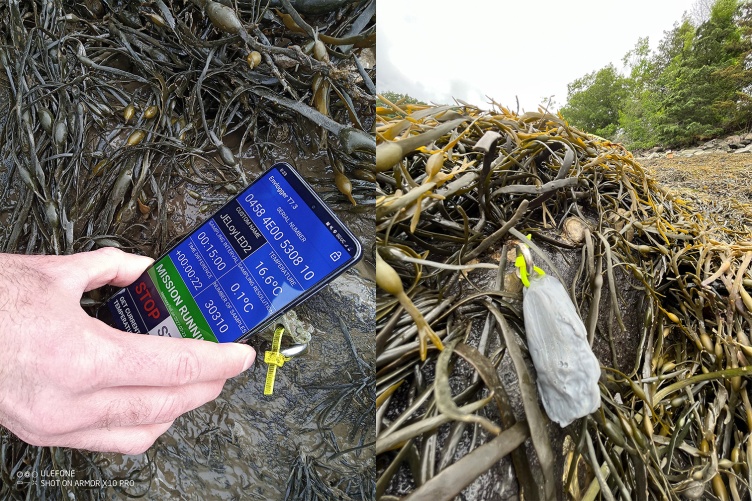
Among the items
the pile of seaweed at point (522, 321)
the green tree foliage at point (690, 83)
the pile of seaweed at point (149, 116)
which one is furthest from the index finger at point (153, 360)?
the green tree foliage at point (690, 83)

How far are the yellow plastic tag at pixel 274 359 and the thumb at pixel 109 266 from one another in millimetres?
176

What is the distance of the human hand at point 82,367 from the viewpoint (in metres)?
0.36

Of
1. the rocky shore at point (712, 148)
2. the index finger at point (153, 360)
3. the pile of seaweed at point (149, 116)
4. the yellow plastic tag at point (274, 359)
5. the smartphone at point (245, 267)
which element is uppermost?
the pile of seaweed at point (149, 116)

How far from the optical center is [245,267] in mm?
415

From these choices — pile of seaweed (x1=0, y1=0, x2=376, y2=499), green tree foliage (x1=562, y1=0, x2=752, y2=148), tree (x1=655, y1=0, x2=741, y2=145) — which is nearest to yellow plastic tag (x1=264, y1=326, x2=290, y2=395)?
pile of seaweed (x1=0, y1=0, x2=376, y2=499)

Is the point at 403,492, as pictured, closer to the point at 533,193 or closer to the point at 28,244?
the point at 533,193

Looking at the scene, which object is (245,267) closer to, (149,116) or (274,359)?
(274,359)

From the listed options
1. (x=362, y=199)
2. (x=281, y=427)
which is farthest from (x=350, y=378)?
(x=362, y=199)

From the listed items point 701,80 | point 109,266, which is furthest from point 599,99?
point 109,266

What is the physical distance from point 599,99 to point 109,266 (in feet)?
6.75

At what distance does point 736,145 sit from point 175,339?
268 cm

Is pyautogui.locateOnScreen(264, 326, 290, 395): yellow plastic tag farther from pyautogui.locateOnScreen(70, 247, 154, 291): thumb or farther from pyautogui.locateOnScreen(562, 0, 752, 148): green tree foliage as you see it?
pyautogui.locateOnScreen(562, 0, 752, 148): green tree foliage

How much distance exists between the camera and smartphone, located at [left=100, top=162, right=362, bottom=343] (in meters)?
0.39

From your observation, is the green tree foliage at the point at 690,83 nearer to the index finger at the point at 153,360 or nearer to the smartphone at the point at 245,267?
the smartphone at the point at 245,267
